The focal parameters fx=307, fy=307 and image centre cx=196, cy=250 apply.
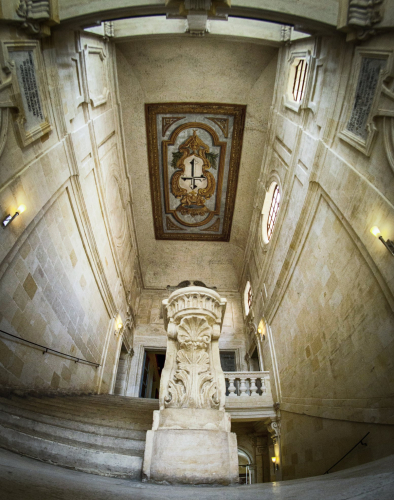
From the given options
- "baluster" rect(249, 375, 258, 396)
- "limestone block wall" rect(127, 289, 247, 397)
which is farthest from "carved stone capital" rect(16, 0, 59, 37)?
"limestone block wall" rect(127, 289, 247, 397)

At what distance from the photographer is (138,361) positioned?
10.5 m

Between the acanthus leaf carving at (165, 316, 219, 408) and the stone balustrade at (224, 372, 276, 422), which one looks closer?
the acanthus leaf carving at (165, 316, 219, 408)

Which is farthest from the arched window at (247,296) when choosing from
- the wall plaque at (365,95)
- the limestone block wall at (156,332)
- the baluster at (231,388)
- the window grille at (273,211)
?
the wall plaque at (365,95)

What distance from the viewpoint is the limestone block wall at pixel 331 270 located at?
11.9ft

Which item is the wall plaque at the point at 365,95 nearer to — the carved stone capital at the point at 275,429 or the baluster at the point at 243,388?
the baluster at the point at 243,388

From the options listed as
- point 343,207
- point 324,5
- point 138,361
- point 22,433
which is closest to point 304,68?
point 324,5

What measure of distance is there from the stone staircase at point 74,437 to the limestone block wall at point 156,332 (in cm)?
657

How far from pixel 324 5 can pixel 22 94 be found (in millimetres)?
4159

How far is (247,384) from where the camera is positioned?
6.92 meters

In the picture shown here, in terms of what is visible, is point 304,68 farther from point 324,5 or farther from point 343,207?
point 343,207

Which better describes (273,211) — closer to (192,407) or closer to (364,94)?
(364,94)

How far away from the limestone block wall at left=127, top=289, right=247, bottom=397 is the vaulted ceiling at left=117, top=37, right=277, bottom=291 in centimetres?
285

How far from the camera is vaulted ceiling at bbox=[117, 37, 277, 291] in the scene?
8.04 meters

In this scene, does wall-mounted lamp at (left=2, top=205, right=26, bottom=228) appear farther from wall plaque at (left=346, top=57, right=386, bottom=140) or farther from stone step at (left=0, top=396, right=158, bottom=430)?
wall plaque at (left=346, top=57, right=386, bottom=140)
